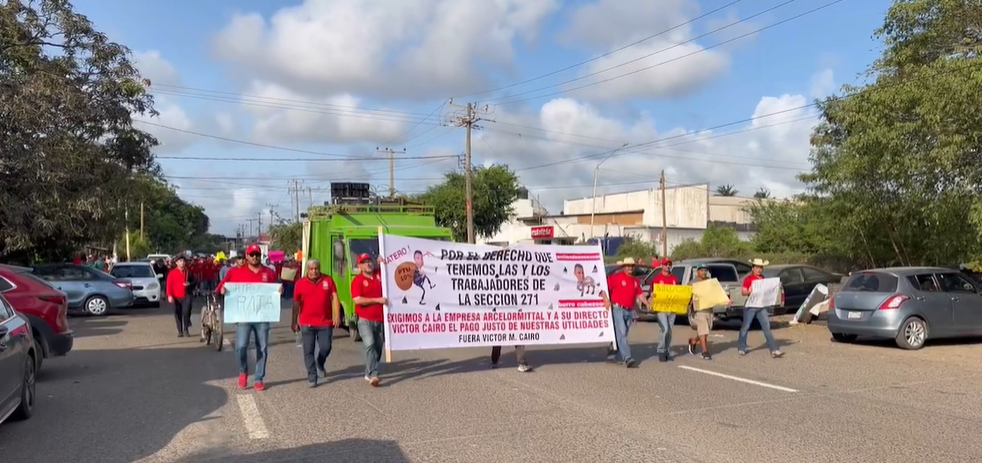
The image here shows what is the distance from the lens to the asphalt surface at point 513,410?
693 cm

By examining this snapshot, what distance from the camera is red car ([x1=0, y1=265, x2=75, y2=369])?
10.8m

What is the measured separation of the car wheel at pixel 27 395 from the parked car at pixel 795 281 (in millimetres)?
16377

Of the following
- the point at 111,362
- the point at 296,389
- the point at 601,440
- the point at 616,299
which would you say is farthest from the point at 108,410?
the point at 616,299

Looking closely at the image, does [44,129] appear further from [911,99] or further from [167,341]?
[911,99]

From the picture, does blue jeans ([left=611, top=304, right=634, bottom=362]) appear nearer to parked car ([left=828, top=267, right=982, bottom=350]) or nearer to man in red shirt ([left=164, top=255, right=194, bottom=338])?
parked car ([left=828, top=267, right=982, bottom=350])

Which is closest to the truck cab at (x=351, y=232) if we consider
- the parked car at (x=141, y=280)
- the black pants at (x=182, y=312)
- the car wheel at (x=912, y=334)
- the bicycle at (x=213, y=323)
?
the bicycle at (x=213, y=323)

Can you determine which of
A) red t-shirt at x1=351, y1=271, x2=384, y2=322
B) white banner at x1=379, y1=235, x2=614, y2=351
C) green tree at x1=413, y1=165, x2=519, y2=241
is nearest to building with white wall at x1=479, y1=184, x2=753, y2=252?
green tree at x1=413, y1=165, x2=519, y2=241

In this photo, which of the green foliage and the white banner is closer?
the white banner

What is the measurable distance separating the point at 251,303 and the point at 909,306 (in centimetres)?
1073

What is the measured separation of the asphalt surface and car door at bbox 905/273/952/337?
2.70ft

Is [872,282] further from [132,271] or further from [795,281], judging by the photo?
[132,271]

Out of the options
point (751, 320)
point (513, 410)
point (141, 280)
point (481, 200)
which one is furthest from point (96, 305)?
point (481, 200)

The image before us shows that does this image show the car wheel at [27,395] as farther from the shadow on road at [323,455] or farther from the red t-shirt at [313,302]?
the red t-shirt at [313,302]

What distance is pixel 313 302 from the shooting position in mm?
10250
